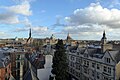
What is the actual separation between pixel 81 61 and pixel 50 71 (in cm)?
1162

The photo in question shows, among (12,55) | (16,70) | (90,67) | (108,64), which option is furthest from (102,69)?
(12,55)

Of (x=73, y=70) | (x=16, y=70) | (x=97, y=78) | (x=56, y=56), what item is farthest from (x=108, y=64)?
(x=16, y=70)

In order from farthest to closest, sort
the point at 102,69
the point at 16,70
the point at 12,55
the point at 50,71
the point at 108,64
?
the point at 12,55
the point at 16,70
the point at 50,71
the point at 102,69
the point at 108,64

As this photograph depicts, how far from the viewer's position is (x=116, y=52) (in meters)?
37.3

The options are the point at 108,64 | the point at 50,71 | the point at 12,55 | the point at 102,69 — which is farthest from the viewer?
the point at 12,55

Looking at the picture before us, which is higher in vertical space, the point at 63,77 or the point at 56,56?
the point at 56,56

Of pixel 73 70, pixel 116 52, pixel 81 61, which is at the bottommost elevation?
pixel 73 70

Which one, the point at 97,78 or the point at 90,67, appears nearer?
the point at 97,78

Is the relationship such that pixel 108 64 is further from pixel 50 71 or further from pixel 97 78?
pixel 50 71

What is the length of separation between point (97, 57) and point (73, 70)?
55.8 feet

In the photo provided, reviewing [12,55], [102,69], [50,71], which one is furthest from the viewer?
[12,55]

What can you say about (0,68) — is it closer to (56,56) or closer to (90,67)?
(56,56)

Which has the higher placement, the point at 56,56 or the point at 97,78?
the point at 56,56

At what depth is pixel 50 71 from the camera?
4366cm
